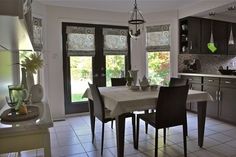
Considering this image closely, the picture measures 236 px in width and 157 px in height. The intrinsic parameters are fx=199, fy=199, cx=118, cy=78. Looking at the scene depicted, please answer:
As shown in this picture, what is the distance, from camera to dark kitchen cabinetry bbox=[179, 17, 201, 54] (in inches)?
188

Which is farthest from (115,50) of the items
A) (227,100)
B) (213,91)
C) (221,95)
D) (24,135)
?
(24,135)

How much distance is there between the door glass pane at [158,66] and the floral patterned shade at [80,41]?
1550mm

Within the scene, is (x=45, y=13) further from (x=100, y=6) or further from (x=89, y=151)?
(x=89, y=151)

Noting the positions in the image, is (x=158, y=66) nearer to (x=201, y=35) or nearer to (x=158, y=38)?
(x=158, y=38)

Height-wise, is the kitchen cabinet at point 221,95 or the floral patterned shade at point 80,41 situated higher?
the floral patterned shade at point 80,41

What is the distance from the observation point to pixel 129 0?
4027 millimetres

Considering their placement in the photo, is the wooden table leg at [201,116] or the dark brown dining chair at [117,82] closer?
the wooden table leg at [201,116]

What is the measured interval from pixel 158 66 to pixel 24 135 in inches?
173

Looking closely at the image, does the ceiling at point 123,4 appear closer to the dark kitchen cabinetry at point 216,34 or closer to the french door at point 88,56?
the french door at point 88,56

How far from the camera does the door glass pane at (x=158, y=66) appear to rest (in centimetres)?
517

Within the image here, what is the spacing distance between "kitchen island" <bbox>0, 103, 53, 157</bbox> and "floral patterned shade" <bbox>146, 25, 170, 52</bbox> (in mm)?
4201

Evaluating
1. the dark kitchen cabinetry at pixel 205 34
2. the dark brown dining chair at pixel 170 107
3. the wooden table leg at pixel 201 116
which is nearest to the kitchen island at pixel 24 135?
the dark brown dining chair at pixel 170 107

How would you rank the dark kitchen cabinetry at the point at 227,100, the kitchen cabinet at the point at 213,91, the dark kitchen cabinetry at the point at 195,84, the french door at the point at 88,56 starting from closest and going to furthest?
the dark kitchen cabinetry at the point at 227,100, the kitchen cabinet at the point at 213,91, the dark kitchen cabinetry at the point at 195,84, the french door at the point at 88,56

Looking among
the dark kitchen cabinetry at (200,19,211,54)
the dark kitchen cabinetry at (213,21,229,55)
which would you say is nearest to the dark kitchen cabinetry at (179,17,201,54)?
the dark kitchen cabinetry at (200,19,211,54)
